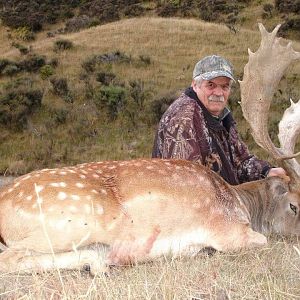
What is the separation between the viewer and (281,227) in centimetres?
619

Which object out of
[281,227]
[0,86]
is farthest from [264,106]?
[0,86]

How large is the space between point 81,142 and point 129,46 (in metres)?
14.8

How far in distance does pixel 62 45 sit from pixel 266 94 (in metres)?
29.3

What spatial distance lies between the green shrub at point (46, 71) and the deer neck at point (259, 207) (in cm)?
2381

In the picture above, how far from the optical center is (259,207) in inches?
244

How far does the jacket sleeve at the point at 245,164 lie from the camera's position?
25.1 ft

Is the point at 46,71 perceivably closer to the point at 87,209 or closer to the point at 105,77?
the point at 105,77

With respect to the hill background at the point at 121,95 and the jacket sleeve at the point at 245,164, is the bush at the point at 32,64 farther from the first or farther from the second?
the jacket sleeve at the point at 245,164

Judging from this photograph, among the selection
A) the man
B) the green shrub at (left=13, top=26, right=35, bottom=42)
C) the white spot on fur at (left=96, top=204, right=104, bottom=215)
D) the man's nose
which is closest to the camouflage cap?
the man

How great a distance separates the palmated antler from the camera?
6.01 meters

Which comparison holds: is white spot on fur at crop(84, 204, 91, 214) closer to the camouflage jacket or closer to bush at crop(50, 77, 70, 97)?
the camouflage jacket

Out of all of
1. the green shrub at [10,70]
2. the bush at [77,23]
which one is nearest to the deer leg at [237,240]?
the green shrub at [10,70]

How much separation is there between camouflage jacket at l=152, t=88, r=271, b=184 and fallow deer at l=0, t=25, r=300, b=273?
83 cm

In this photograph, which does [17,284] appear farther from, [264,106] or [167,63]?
[167,63]
